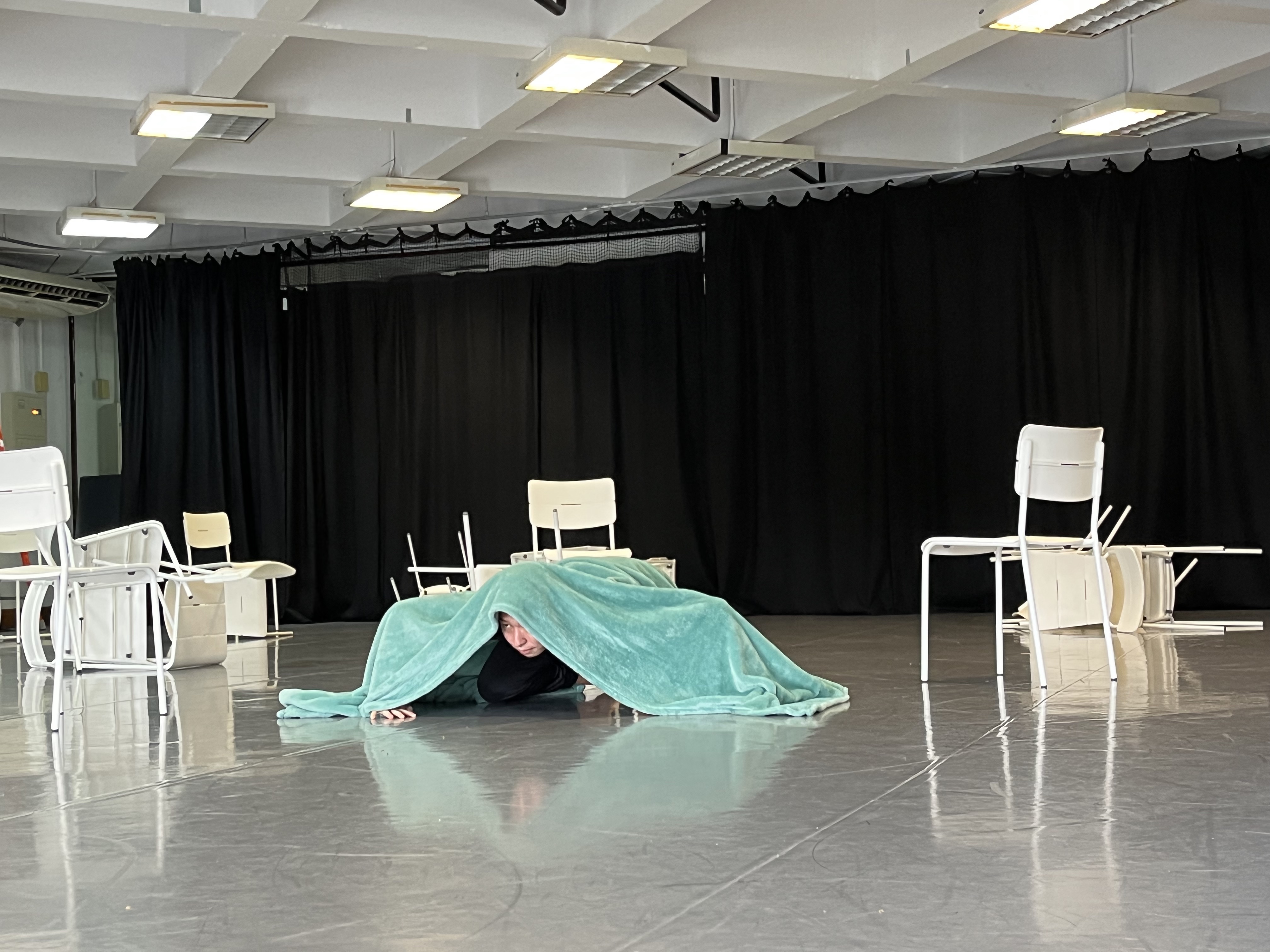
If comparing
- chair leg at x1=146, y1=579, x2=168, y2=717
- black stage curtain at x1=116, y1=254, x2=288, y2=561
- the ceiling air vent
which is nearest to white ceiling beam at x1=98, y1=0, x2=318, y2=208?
the ceiling air vent

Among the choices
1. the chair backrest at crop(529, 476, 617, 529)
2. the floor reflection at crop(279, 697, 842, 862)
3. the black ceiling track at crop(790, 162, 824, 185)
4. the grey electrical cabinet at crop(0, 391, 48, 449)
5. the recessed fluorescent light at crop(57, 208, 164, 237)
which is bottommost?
the floor reflection at crop(279, 697, 842, 862)

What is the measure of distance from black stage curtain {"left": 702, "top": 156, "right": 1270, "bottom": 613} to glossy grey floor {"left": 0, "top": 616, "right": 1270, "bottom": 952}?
440cm

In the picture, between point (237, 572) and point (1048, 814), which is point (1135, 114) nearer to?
point (237, 572)

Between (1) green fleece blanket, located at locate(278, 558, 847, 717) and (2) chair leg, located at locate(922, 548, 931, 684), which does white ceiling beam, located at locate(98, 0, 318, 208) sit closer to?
(1) green fleece blanket, located at locate(278, 558, 847, 717)

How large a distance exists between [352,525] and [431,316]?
1.62 meters

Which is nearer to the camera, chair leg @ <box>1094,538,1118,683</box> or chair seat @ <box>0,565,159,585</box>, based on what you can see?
chair seat @ <box>0,565,159,585</box>

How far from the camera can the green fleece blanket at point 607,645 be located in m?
3.78

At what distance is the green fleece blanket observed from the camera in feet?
12.4

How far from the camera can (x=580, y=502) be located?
7543 millimetres

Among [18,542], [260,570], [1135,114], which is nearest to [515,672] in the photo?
[260,570]

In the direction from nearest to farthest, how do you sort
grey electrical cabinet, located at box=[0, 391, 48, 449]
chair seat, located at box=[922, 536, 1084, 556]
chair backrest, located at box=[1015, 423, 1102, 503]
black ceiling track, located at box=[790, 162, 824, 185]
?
1. chair seat, located at box=[922, 536, 1084, 556]
2. chair backrest, located at box=[1015, 423, 1102, 503]
3. black ceiling track, located at box=[790, 162, 824, 185]
4. grey electrical cabinet, located at box=[0, 391, 48, 449]

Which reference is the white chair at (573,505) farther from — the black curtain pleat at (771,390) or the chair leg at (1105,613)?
the chair leg at (1105,613)

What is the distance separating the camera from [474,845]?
7.31 ft

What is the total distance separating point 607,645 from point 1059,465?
166 cm
